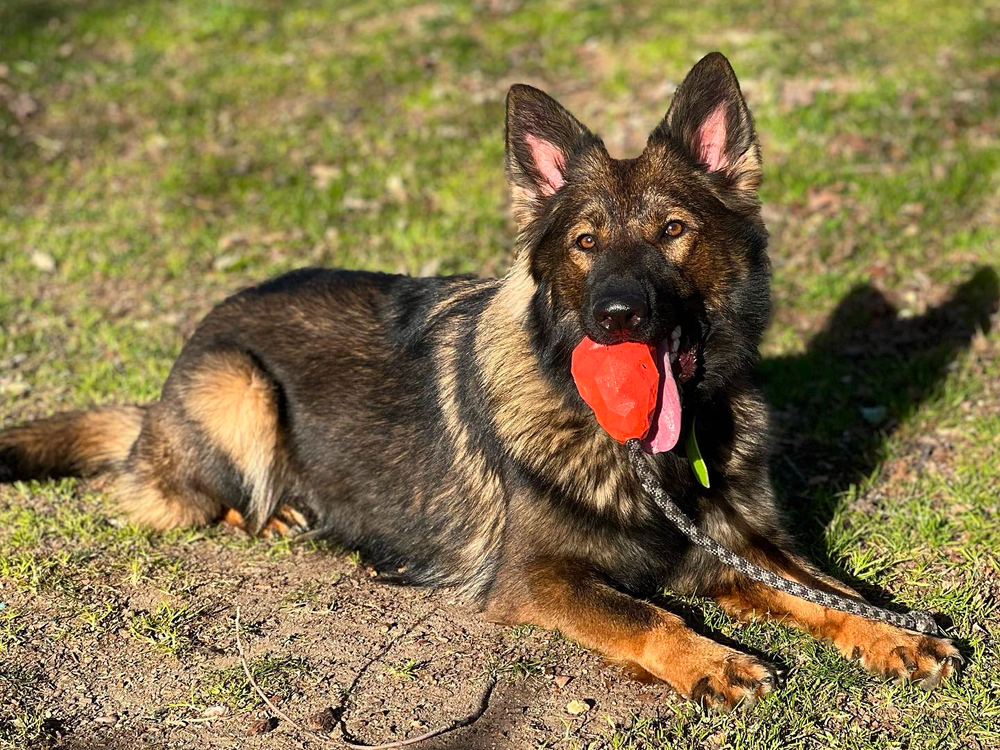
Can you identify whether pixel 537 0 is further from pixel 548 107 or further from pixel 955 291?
pixel 548 107

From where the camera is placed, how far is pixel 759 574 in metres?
3.76

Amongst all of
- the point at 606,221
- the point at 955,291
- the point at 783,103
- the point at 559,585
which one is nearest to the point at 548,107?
the point at 606,221

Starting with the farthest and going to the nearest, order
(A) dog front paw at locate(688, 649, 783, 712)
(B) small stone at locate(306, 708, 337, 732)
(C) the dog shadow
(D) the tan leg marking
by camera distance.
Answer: (C) the dog shadow → (D) the tan leg marking → (B) small stone at locate(306, 708, 337, 732) → (A) dog front paw at locate(688, 649, 783, 712)

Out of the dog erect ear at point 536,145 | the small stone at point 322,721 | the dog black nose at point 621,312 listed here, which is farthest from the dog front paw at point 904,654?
the dog erect ear at point 536,145

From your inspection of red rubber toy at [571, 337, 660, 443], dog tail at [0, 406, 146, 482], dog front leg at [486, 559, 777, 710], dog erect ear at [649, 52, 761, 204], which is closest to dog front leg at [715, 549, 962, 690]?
dog front leg at [486, 559, 777, 710]

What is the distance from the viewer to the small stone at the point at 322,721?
3600 mm

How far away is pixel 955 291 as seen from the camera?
6957 millimetres

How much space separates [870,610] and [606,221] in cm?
165

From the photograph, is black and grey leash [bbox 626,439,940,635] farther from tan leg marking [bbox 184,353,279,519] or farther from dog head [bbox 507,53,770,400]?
tan leg marking [bbox 184,353,279,519]

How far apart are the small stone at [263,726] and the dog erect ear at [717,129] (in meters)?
2.52

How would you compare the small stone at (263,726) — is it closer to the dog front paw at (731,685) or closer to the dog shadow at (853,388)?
the dog front paw at (731,685)

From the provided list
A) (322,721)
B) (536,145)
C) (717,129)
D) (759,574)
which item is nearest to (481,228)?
(536,145)

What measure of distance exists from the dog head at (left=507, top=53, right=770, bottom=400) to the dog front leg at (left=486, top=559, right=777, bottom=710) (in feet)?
2.71

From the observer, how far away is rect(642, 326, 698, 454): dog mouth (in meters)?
3.75
